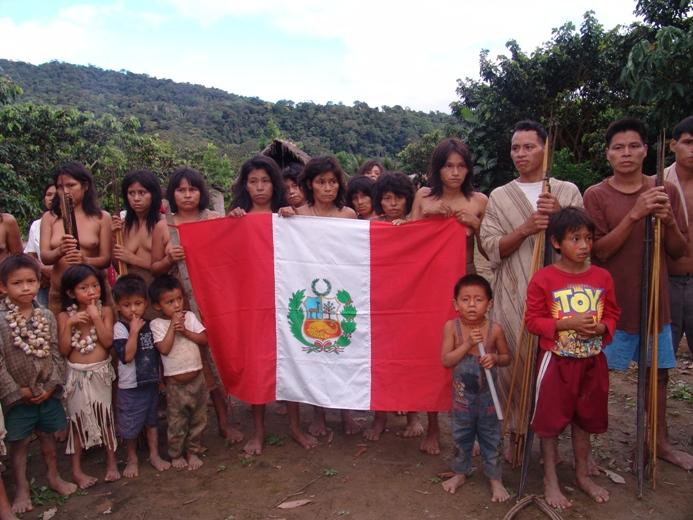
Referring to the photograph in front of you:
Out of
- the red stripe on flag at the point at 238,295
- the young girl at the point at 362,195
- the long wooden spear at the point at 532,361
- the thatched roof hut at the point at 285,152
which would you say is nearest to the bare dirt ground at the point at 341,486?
the long wooden spear at the point at 532,361

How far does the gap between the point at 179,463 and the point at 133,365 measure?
0.80 m

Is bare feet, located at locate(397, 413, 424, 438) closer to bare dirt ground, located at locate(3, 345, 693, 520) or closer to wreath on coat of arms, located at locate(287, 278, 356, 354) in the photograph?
bare dirt ground, located at locate(3, 345, 693, 520)

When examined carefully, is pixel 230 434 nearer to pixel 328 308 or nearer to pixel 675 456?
pixel 328 308

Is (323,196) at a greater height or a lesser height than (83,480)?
greater

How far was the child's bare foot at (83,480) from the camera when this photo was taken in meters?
3.74

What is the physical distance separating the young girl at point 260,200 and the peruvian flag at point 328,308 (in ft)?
0.71

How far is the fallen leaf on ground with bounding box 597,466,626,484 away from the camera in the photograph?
3596 millimetres

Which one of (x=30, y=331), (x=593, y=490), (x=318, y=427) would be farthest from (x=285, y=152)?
(x=593, y=490)

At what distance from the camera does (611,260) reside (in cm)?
365

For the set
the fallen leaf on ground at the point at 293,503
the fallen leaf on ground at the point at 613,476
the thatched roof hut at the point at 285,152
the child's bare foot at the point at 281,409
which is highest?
the thatched roof hut at the point at 285,152

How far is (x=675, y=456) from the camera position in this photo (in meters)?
3.78

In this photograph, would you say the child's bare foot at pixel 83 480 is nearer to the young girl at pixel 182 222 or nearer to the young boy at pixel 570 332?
the young girl at pixel 182 222

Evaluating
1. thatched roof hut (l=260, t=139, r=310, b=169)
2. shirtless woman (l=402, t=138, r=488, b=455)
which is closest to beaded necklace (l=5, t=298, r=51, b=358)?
shirtless woman (l=402, t=138, r=488, b=455)

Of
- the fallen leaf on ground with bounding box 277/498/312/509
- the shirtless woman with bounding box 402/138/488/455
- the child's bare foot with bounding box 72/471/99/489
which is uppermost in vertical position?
the shirtless woman with bounding box 402/138/488/455
